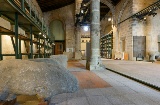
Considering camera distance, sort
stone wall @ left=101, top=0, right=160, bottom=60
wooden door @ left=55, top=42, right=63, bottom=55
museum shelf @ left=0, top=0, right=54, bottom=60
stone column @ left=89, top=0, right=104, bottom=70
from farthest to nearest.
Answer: wooden door @ left=55, top=42, right=63, bottom=55 → stone wall @ left=101, top=0, right=160, bottom=60 → stone column @ left=89, top=0, right=104, bottom=70 → museum shelf @ left=0, top=0, right=54, bottom=60

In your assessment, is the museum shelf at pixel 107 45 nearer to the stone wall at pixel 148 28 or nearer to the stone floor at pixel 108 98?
the stone wall at pixel 148 28

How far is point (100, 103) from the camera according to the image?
2.69 m

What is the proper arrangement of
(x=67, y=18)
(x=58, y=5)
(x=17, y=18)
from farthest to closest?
(x=67, y=18) < (x=58, y=5) < (x=17, y=18)

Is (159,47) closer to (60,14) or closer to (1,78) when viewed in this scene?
(60,14)

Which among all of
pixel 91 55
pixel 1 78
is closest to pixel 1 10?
pixel 1 78

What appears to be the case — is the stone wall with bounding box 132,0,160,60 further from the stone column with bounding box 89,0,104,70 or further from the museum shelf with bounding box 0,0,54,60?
the museum shelf with bounding box 0,0,54,60

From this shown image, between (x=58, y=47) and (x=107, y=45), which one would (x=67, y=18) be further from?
(x=107, y=45)

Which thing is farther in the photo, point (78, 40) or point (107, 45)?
point (107, 45)

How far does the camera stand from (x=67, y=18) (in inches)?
793

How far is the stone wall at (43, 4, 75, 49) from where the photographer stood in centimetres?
2003

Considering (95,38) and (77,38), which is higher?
(77,38)

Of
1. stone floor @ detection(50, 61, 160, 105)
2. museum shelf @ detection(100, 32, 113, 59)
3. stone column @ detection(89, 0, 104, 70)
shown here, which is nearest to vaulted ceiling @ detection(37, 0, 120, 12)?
museum shelf @ detection(100, 32, 113, 59)

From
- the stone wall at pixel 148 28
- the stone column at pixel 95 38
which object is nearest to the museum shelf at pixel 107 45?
the stone wall at pixel 148 28

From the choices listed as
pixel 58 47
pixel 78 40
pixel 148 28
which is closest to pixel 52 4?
pixel 78 40
